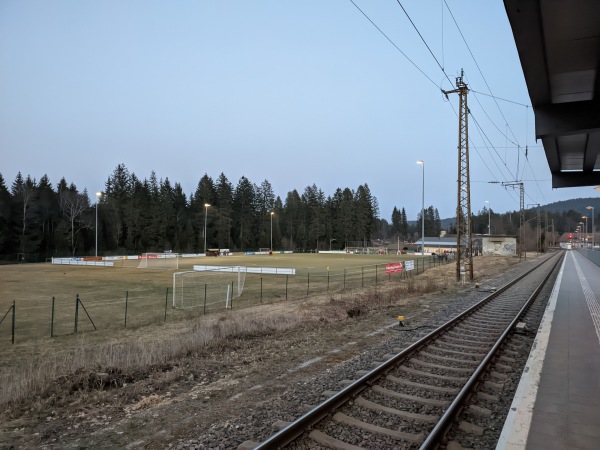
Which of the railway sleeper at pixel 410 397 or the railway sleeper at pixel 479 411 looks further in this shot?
the railway sleeper at pixel 410 397

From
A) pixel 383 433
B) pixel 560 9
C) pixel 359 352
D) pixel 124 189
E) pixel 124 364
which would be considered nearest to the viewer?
pixel 383 433

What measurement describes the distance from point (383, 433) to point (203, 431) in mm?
2666

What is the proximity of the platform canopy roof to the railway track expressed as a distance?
292 inches

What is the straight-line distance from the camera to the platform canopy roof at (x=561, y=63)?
326 inches

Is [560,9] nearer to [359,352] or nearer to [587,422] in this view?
[587,422]

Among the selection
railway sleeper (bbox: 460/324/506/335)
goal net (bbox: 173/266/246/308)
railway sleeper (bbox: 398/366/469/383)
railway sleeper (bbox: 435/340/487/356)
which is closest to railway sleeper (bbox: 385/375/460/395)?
railway sleeper (bbox: 398/366/469/383)

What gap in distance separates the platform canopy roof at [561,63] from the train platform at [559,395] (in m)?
7.40

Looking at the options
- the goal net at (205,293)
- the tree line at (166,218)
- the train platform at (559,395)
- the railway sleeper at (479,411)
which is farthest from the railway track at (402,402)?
the tree line at (166,218)

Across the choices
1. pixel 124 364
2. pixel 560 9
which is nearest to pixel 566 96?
pixel 560 9

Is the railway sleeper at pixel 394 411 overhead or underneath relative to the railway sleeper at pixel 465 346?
overhead

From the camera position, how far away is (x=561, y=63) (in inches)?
427

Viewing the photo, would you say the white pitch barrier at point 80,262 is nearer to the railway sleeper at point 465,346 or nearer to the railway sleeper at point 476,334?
the railway sleeper at point 476,334

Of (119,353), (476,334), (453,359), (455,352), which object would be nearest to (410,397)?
(453,359)

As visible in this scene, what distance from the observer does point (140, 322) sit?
19.1 m
